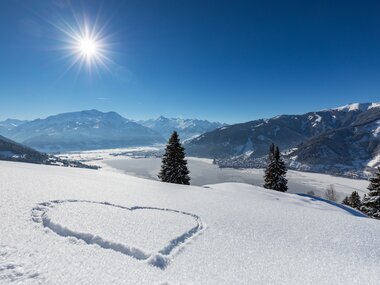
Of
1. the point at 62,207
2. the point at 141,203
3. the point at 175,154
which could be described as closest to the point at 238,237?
the point at 141,203

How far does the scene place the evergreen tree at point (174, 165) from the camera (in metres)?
42.1

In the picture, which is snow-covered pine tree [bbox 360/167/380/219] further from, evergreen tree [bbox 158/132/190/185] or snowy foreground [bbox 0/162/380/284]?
snowy foreground [bbox 0/162/380/284]

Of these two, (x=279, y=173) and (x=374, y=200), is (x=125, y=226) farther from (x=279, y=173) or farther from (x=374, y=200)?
(x=279, y=173)

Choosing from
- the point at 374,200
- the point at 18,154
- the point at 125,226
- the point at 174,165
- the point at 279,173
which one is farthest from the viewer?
the point at 18,154

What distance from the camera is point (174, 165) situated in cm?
4272

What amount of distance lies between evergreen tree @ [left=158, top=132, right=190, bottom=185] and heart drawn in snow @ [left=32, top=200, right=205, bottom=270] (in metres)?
30.7

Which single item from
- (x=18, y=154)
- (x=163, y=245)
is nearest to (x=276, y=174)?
(x=163, y=245)

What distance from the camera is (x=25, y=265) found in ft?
17.5

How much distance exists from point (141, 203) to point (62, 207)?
3.86m

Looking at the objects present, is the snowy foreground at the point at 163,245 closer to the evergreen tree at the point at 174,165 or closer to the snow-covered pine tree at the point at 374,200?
the evergreen tree at the point at 174,165

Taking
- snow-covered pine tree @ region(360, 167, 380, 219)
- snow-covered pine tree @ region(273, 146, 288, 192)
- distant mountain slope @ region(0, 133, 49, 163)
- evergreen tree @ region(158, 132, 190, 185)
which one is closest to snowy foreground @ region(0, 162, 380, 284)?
evergreen tree @ region(158, 132, 190, 185)

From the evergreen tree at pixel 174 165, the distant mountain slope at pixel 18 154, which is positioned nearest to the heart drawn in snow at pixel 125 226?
the evergreen tree at pixel 174 165

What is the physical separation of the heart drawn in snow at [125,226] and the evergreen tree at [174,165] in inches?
1209

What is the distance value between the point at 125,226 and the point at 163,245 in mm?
1975
